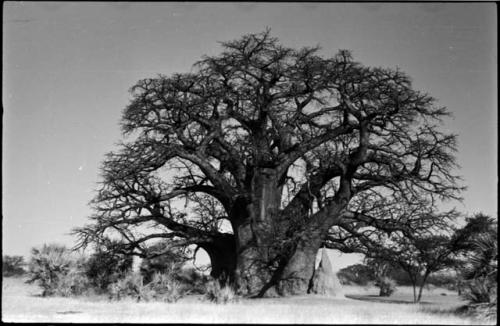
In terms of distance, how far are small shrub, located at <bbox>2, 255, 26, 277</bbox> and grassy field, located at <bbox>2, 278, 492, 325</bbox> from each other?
2089 cm

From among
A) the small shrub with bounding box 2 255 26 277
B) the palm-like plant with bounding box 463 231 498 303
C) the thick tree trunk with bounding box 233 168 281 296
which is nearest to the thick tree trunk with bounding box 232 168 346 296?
the thick tree trunk with bounding box 233 168 281 296

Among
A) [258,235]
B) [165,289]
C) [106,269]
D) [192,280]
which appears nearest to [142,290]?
[165,289]

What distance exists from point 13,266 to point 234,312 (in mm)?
26877

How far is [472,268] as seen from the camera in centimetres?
1491

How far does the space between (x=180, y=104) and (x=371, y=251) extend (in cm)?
641

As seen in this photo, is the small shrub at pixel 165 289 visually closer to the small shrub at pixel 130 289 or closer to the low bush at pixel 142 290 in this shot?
the low bush at pixel 142 290

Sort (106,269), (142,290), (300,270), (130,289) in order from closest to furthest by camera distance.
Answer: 1. (142,290)
2. (130,289)
3. (300,270)
4. (106,269)

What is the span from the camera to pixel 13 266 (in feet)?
123

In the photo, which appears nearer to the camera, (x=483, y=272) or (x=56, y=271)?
(x=483, y=272)

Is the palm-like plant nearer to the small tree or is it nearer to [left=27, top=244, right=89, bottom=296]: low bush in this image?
the small tree

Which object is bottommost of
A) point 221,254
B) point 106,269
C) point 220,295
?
point 220,295

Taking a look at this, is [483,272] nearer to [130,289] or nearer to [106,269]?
[130,289]

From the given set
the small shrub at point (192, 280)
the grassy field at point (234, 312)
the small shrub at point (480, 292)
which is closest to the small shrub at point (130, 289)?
the grassy field at point (234, 312)

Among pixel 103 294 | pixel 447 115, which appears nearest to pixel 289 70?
pixel 447 115
